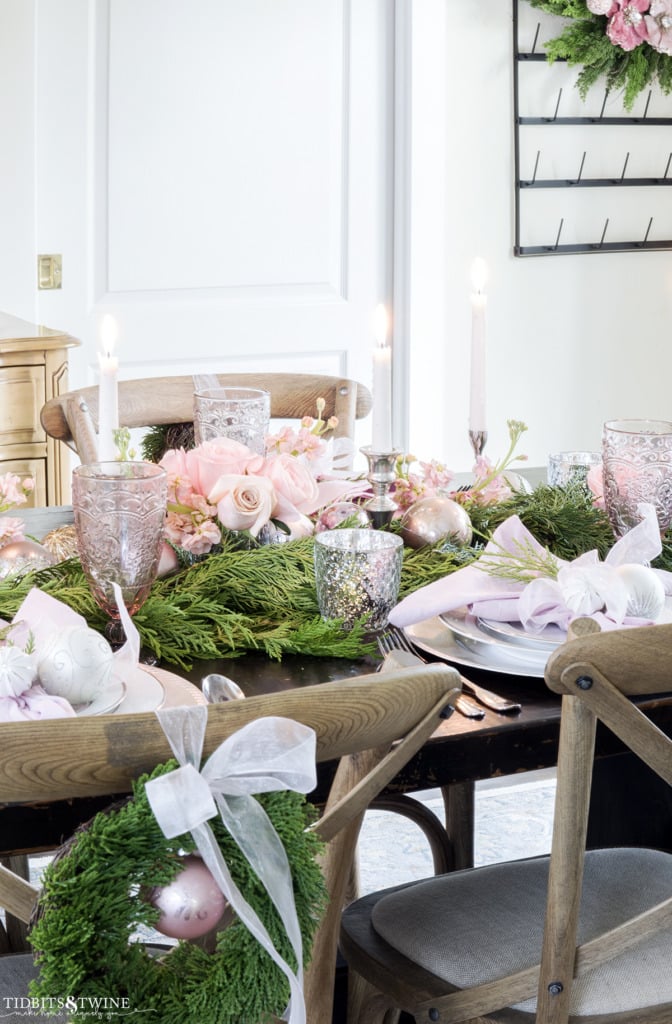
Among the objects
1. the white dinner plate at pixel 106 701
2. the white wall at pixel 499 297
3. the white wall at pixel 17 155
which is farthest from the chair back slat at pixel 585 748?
the white wall at pixel 499 297

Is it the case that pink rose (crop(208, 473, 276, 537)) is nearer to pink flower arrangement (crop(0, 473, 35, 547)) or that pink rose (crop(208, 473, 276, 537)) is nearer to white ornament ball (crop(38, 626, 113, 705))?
pink flower arrangement (crop(0, 473, 35, 547))

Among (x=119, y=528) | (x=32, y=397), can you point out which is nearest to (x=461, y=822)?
(x=119, y=528)

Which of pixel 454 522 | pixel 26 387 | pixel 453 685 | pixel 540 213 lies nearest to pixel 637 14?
pixel 540 213

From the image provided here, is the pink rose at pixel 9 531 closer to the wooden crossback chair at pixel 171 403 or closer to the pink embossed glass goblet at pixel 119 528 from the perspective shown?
the pink embossed glass goblet at pixel 119 528

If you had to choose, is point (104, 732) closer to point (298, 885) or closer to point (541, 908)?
point (298, 885)

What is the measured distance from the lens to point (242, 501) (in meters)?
1.36

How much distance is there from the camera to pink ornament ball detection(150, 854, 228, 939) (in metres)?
0.75

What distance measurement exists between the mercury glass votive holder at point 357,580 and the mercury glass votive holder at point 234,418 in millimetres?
310

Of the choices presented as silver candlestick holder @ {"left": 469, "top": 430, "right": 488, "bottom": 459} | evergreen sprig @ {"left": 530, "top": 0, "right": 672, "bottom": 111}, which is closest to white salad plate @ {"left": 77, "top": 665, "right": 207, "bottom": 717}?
silver candlestick holder @ {"left": 469, "top": 430, "right": 488, "bottom": 459}

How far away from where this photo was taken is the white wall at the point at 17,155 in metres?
3.05

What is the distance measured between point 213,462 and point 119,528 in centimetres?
26

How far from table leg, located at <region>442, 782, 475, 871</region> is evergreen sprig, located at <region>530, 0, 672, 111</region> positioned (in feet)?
8.05

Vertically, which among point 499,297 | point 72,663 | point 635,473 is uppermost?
point 499,297

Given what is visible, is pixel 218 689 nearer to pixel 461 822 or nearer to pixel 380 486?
pixel 380 486
